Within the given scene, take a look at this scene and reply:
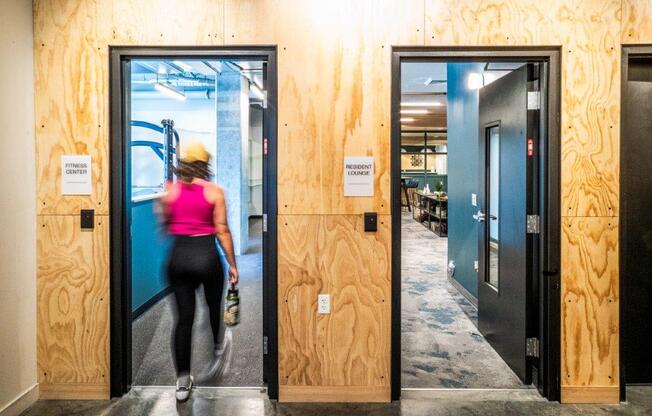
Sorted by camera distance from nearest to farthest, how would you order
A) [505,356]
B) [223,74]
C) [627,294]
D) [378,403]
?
1. [378,403]
2. [627,294]
3. [505,356]
4. [223,74]

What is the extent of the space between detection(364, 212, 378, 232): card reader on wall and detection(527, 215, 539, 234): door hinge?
1049 mm

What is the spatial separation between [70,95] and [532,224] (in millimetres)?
3086

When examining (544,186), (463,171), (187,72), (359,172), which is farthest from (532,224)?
(187,72)

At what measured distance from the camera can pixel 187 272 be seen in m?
2.71

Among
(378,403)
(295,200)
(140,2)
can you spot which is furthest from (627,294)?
(140,2)

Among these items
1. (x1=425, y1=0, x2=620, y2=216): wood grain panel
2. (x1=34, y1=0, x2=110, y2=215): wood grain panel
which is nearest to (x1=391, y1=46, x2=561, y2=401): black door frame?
(x1=425, y1=0, x2=620, y2=216): wood grain panel

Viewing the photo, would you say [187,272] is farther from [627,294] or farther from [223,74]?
[223,74]

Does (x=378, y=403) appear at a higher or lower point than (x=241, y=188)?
lower

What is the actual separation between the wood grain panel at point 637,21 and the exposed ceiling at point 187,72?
4.48 m

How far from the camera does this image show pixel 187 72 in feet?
26.3

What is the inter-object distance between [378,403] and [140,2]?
9.58ft

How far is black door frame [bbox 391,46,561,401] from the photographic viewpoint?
2.84m

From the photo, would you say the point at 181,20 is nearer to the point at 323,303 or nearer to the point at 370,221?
the point at 370,221

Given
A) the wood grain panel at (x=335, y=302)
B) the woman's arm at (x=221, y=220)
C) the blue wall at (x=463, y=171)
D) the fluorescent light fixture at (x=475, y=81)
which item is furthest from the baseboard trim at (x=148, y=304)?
the fluorescent light fixture at (x=475, y=81)
